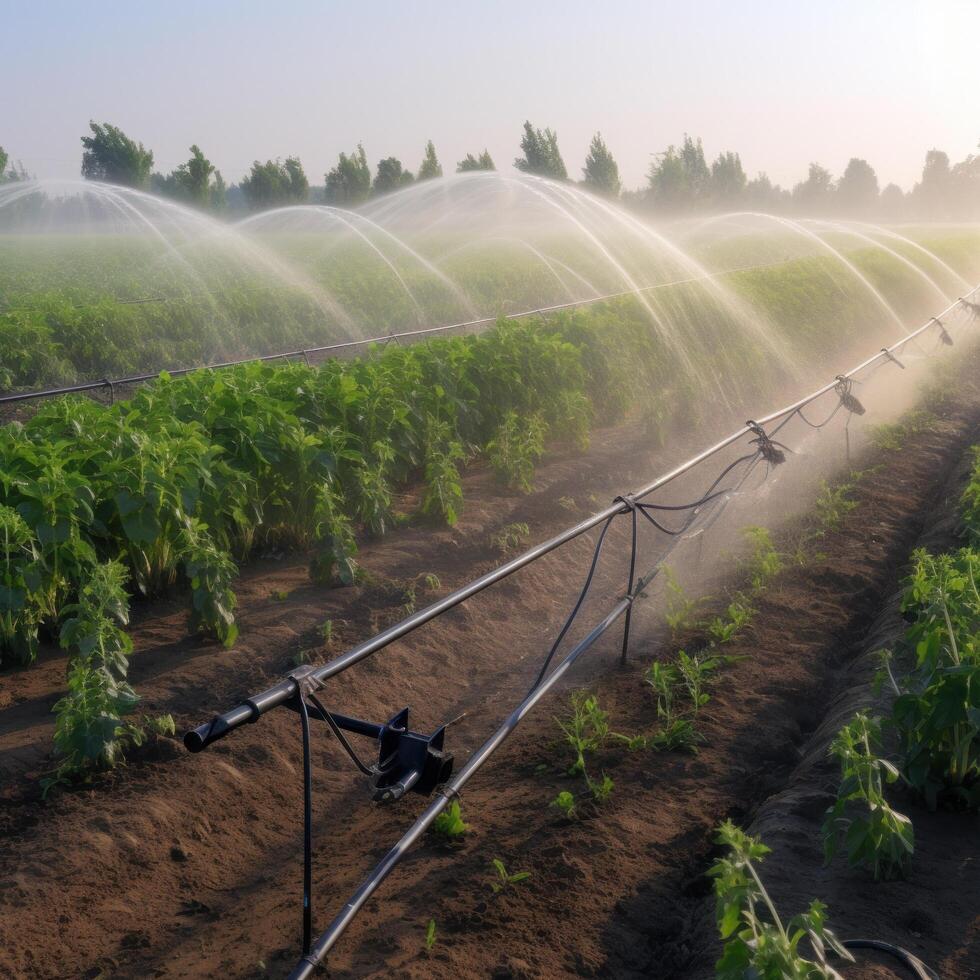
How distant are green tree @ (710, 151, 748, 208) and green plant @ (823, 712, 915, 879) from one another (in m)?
65.2

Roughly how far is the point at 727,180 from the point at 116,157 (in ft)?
143

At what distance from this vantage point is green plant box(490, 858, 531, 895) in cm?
278

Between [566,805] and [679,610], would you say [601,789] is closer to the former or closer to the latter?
[566,805]

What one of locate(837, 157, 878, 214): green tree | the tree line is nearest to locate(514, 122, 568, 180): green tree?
the tree line

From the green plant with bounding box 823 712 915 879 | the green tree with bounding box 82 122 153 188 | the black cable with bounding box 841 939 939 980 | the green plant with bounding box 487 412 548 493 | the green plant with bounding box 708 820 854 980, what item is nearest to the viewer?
the green plant with bounding box 708 820 854 980

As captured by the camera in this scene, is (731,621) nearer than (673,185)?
Yes

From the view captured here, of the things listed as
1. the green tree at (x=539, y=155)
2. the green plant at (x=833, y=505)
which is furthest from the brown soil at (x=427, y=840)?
the green tree at (x=539, y=155)

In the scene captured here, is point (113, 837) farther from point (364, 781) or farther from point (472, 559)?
point (472, 559)

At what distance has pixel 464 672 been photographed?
478 centimetres

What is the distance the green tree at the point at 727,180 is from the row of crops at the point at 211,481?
200 ft

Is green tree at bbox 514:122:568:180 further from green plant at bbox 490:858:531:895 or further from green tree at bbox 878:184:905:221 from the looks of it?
green tree at bbox 878:184:905:221

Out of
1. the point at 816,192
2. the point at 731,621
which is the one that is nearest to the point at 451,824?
the point at 731,621

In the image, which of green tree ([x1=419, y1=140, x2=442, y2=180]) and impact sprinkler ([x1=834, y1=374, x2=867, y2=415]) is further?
green tree ([x1=419, y1=140, x2=442, y2=180])

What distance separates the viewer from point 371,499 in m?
5.70
